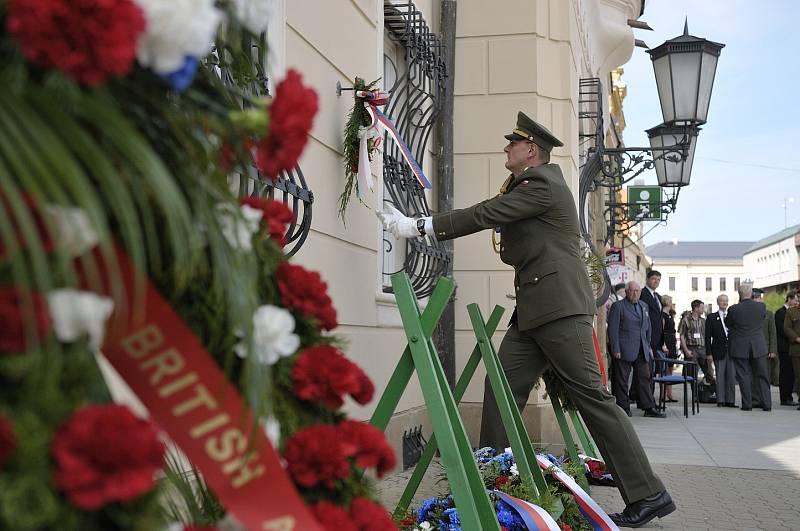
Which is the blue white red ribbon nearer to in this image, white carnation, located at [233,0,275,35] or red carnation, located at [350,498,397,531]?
red carnation, located at [350,498,397,531]

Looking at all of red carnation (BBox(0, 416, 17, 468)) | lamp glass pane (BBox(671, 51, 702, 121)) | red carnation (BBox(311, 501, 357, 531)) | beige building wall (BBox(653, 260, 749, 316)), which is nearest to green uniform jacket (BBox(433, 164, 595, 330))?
red carnation (BBox(311, 501, 357, 531))

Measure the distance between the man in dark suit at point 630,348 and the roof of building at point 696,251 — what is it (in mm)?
103006

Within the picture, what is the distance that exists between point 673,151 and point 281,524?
33.7ft

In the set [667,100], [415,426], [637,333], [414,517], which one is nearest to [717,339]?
[637,333]

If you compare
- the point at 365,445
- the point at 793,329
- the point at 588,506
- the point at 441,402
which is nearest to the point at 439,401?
the point at 441,402

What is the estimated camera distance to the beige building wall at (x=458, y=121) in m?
4.49

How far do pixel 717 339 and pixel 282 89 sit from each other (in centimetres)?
1516

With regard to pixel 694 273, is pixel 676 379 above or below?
below

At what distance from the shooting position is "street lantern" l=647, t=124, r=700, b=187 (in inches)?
415

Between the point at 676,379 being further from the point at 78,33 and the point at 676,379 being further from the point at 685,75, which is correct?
the point at 78,33

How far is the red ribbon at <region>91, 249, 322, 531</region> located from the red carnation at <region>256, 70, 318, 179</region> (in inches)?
8.9

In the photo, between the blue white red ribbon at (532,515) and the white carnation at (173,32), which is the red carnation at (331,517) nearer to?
the white carnation at (173,32)

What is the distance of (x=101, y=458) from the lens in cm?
96

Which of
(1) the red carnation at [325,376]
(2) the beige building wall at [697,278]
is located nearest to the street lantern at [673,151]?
(1) the red carnation at [325,376]
